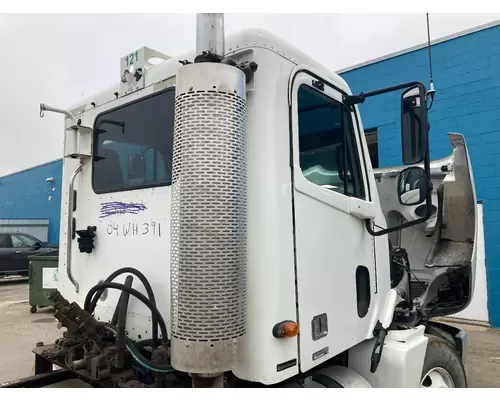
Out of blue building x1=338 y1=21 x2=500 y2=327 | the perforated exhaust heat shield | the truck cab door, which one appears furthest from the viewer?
blue building x1=338 y1=21 x2=500 y2=327

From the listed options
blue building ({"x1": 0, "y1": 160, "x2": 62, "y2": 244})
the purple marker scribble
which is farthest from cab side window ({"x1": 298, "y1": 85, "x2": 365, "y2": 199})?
blue building ({"x1": 0, "y1": 160, "x2": 62, "y2": 244})

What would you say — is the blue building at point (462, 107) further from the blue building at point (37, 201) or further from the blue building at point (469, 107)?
the blue building at point (37, 201)

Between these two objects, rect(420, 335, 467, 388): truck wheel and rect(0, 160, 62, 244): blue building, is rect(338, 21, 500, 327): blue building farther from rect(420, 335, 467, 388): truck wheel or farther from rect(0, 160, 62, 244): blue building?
rect(0, 160, 62, 244): blue building

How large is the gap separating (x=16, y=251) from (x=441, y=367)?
518 inches

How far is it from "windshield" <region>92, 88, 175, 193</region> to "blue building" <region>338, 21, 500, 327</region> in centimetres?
635

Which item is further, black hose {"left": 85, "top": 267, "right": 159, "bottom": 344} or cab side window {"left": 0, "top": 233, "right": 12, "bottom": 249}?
cab side window {"left": 0, "top": 233, "right": 12, "bottom": 249}

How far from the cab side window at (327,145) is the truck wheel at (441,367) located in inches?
49.8

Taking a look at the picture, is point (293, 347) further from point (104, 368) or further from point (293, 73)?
point (293, 73)

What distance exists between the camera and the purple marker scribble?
2.44m

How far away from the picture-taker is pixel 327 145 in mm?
2414

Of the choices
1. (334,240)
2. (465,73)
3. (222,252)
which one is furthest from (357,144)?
(465,73)

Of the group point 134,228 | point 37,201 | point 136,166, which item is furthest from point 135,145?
point 37,201

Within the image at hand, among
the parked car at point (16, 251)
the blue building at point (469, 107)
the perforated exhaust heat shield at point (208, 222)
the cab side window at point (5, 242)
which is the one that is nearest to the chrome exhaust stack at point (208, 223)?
the perforated exhaust heat shield at point (208, 222)

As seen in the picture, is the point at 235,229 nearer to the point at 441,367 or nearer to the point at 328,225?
the point at 328,225
